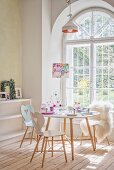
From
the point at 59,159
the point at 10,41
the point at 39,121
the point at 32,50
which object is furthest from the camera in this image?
the point at 32,50

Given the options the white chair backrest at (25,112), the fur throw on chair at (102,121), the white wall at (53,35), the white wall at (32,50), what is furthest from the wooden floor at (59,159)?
the white wall at (53,35)

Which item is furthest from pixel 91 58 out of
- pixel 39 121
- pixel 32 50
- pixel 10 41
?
pixel 39 121

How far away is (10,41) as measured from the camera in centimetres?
599

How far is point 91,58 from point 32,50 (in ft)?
4.36

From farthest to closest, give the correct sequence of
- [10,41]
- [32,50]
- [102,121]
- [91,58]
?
[91,58] → [32,50] → [10,41] → [102,121]

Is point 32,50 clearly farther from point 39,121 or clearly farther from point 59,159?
point 59,159

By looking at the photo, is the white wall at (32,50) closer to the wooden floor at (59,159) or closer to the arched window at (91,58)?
the arched window at (91,58)

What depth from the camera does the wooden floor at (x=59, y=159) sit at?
13.5ft

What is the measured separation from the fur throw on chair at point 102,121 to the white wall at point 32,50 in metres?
1.23

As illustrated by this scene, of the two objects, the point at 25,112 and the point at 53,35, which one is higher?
the point at 53,35

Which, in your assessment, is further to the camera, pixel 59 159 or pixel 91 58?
pixel 91 58

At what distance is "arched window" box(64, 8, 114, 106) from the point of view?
6.16m

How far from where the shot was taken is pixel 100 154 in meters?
4.80

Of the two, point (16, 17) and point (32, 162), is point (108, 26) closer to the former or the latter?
point (16, 17)
